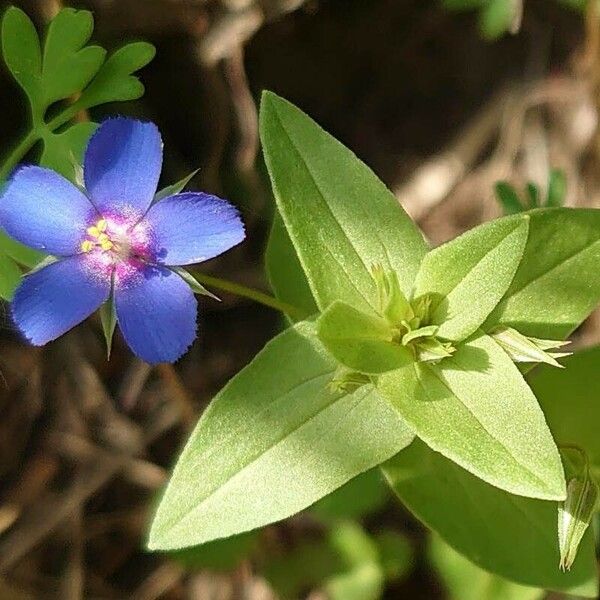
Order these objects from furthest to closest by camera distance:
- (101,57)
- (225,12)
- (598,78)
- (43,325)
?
(598,78) < (225,12) < (101,57) < (43,325)

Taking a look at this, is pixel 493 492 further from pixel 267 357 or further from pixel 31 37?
pixel 31 37

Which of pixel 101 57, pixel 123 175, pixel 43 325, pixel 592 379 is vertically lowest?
pixel 592 379

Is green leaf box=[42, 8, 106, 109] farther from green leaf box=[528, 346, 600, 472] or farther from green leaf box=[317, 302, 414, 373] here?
green leaf box=[528, 346, 600, 472]

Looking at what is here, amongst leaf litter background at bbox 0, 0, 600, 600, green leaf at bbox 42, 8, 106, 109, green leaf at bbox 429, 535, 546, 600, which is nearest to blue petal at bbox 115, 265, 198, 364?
green leaf at bbox 42, 8, 106, 109

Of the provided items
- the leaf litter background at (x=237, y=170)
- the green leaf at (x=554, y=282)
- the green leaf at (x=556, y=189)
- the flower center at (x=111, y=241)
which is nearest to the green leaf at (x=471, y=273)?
the green leaf at (x=554, y=282)

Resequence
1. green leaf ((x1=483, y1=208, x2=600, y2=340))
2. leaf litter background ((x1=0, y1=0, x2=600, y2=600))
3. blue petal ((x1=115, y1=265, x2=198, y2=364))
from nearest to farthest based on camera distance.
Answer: blue petal ((x1=115, y1=265, x2=198, y2=364))
green leaf ((x1=483, y1=208, x2=600, y2=340))
leaf litter background ((x1=0, y1=0, x2=600, y2=600))

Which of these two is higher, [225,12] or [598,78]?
[225,12]

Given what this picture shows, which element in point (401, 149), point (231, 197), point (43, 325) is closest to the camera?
point (43, 325)

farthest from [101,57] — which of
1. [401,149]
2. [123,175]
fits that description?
[401,149]
